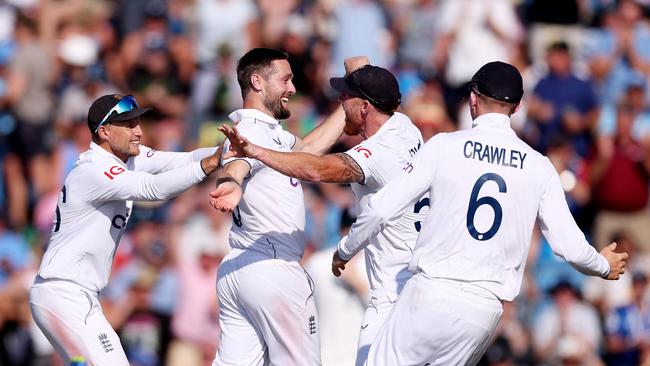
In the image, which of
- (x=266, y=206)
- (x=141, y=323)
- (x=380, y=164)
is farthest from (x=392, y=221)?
(x=141, y=323)

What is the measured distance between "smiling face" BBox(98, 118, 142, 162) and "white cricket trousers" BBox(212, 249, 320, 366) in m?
1.16

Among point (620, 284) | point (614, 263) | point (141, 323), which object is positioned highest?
point (614, 263)

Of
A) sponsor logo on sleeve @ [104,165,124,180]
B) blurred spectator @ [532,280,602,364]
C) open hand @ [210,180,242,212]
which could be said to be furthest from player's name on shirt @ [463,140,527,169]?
blurred spectator @ [532,280,602,364]

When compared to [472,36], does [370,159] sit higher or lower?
higher

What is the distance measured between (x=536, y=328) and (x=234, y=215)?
20.3 ft

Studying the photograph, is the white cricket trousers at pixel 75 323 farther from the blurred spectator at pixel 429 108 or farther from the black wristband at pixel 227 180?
the blurred spectator at pixel 429 108

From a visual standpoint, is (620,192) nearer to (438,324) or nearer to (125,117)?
(125,117)

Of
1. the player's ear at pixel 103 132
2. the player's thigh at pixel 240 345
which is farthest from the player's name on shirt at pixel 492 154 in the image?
the player's ear at pixel 103 132

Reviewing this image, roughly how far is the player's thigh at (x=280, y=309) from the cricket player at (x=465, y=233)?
106cm

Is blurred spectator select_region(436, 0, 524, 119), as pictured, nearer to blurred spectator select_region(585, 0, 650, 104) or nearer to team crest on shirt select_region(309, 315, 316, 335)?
blurred spectator select_region(585, 0, 650, 104)

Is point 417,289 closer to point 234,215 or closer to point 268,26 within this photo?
point 234,215

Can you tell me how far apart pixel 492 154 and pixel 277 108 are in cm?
201

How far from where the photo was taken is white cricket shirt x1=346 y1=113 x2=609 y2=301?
9188 mm

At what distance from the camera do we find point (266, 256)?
10.4 metres
